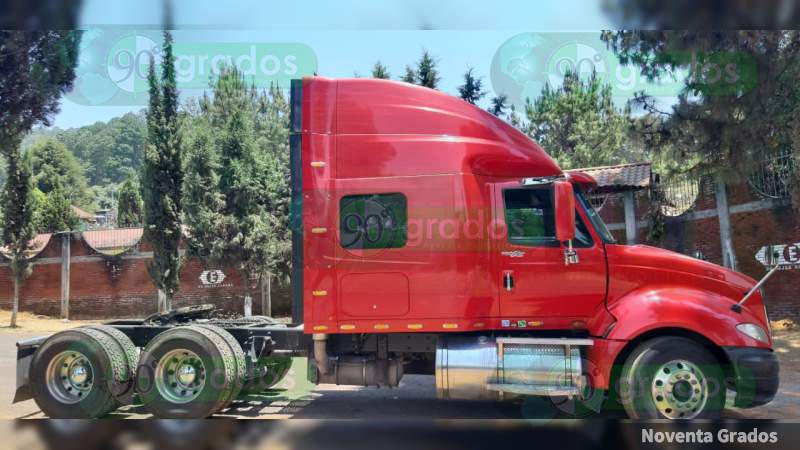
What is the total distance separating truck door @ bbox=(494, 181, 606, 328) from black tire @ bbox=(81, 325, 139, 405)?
12.6 feet

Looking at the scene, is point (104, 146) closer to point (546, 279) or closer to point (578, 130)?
point (546, 279)

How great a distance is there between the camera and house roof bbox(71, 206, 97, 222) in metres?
19.1

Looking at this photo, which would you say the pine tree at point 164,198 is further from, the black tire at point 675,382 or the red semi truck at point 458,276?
the black tire at point 675,382

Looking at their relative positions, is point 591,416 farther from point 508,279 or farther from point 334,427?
point 334,427

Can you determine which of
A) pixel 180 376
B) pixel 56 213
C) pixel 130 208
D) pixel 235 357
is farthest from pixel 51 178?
pixel 235 357

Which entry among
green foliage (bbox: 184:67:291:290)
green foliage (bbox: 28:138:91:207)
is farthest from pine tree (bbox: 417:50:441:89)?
green foliage (bbox: 28:138:91:207)

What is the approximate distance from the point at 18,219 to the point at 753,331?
19.5m

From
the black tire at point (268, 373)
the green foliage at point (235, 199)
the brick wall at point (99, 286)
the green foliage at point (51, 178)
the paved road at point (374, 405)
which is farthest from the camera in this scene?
the brick wall at point (99, 286)

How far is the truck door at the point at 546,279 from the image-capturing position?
5.28 meters

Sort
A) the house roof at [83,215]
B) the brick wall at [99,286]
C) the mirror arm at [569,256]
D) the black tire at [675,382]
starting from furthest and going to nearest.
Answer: the house roof at [83,215] < the brick wall at [99,286] < the mirror arm at [569,256] < the black tire at [675,382]

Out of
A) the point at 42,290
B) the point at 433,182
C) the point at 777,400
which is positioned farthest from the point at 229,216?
the point at 777,400

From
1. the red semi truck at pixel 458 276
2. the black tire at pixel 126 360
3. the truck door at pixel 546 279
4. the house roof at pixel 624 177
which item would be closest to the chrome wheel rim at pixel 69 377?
the red semi truck at pixel 458 276

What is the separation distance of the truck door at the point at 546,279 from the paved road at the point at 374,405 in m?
1.10

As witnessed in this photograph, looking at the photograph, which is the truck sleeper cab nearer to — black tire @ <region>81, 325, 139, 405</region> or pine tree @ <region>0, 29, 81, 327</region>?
black tire @ <region>81, 325, 139, 405</region>
